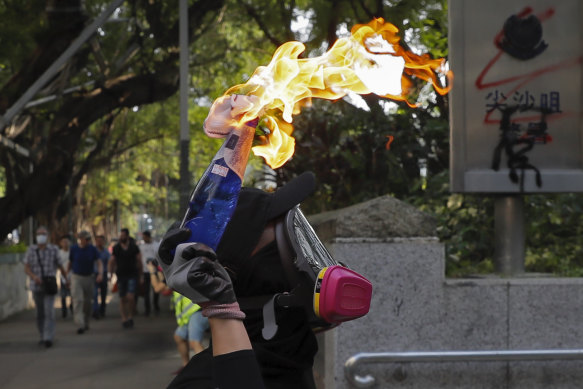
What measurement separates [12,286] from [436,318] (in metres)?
17.6

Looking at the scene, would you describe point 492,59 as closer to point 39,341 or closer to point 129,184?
point 39,341

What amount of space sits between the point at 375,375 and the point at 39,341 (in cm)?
982

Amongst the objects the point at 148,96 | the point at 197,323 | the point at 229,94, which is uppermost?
the point at 148,96

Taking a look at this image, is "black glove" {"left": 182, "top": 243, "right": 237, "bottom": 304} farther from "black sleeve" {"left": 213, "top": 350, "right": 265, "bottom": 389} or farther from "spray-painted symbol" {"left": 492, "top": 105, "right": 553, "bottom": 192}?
"spray-painted symbol" {"left": 492, "top": 105, "right": 553, "bottom": 192}

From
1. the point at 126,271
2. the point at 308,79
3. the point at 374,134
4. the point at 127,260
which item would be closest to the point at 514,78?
the point at 374,134

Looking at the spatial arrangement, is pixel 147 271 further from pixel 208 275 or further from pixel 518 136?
pixel 208 275

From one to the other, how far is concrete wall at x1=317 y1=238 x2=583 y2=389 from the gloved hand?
3255 mm

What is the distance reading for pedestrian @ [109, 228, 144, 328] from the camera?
17109 mm

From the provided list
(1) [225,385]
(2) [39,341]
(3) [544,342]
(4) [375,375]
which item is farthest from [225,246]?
(2) [39,341]

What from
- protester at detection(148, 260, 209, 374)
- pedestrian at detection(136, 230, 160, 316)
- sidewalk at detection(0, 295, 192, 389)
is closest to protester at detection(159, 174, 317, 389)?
protester at detection(148, 260, 209, 374)

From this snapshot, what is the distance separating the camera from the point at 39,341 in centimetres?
1440

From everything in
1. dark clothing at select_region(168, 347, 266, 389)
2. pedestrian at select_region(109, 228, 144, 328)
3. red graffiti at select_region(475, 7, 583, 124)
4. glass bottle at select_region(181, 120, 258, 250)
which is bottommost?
pedestrian at select_region(109, 228, 144, 328)

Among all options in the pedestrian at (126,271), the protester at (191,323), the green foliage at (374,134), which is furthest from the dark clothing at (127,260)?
the protester at (191,323)

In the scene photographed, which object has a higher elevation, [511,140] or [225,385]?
[511,140]
